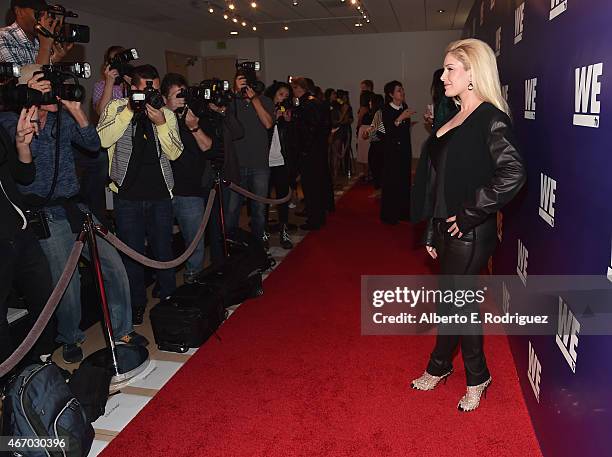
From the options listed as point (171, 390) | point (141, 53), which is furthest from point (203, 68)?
point (171, 390)

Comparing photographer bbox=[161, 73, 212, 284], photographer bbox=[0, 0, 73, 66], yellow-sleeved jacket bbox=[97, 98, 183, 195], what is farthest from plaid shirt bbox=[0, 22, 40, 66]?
photographer bbox=[161, 73, 212, 284]

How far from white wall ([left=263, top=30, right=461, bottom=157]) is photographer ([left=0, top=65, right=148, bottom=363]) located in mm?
10649

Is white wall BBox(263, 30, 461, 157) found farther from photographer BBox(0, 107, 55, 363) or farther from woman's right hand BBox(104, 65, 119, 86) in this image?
photographer BBox(0, 107, 55, 363)

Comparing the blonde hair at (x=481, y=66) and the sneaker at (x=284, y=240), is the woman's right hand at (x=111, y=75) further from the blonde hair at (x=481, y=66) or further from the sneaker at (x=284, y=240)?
the sneaker at (x=284, y=240)

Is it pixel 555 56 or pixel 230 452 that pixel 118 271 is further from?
pixel 555 56

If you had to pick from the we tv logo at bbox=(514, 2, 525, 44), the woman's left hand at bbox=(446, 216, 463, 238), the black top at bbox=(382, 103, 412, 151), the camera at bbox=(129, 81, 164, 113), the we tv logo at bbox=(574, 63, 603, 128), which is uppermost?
the we tv logo at bbox=(514, 2, 525, 44)

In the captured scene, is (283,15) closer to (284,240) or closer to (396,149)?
(396,149)

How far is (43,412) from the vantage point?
199 cm

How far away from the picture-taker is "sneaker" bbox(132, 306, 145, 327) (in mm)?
3399

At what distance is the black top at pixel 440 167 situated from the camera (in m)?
2.16

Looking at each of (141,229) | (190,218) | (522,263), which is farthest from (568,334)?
(190,218)

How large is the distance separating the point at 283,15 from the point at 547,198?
8.81 meters

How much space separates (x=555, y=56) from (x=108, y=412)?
7.76ft

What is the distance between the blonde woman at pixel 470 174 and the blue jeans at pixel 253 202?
2175 mm
